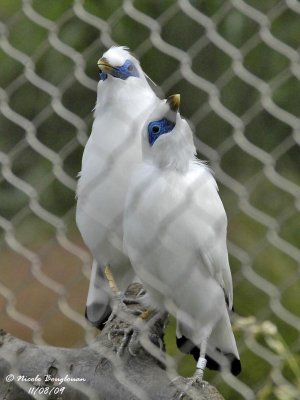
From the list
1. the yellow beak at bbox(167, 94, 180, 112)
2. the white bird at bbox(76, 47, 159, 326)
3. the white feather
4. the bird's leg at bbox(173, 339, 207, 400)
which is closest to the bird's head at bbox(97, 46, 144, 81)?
the white bird at bbox(76, 47, 159, 326)

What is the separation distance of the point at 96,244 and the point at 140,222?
0.34 metres

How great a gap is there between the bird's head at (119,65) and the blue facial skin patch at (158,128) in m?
0.28

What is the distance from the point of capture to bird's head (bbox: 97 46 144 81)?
7.10 ft

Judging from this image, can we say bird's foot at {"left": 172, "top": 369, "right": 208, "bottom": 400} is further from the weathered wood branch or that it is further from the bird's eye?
the bird's eye

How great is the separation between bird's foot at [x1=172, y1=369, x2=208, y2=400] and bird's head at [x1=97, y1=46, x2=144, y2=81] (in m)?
0.56

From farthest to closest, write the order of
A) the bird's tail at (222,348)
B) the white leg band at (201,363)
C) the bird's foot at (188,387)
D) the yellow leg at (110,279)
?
1. the yellow leg at (110,279)
2. the bird's tail at (222,348)
3. the white leg band at (201,363)
4. the bird's foot at (188,387)

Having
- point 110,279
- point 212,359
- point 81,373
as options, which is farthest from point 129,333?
point 110,279

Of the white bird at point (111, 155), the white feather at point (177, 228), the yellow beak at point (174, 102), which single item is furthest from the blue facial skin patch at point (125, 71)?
the yellow beak at point (174, 102)

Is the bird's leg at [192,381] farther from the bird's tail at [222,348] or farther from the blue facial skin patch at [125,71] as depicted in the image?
the blue facial skin patch at [125,71]

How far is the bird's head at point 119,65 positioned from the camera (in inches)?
85.2

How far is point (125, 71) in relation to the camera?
2.20 meters

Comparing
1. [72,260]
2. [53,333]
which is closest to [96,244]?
[72,260]

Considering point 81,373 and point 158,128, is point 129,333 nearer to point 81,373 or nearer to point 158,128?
point 81,373

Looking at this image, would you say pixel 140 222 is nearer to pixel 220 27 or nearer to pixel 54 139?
pixel 220 27
